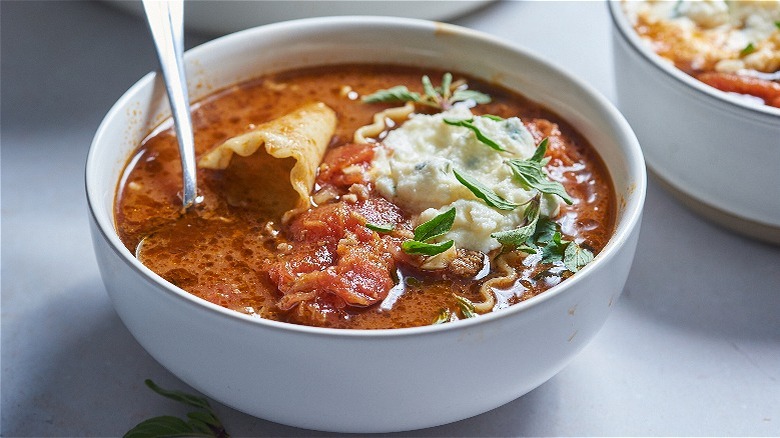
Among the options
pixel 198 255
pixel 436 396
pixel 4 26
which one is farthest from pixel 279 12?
pixel 436 396

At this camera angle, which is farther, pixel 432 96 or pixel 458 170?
pixel 432 96

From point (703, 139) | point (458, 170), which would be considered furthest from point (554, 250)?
point (703, 139)

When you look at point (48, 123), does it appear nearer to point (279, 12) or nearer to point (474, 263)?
point (279, 12)

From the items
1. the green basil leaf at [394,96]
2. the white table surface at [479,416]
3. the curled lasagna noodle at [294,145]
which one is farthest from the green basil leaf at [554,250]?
the green basil leaf at [394,96]

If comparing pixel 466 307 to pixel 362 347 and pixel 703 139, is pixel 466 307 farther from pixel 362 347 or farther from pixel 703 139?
pixel 703 139

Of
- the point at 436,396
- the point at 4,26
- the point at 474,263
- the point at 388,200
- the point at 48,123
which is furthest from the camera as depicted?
the point at 4,26

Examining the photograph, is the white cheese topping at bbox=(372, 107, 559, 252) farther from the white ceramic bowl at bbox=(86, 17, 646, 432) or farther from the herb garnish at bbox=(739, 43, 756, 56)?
the herb garnish at bbox=(739, 43, 756, 56)

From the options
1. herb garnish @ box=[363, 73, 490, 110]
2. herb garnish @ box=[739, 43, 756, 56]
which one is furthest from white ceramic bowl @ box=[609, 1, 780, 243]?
herb garnish @ box=[363, 73, 490, 110]
